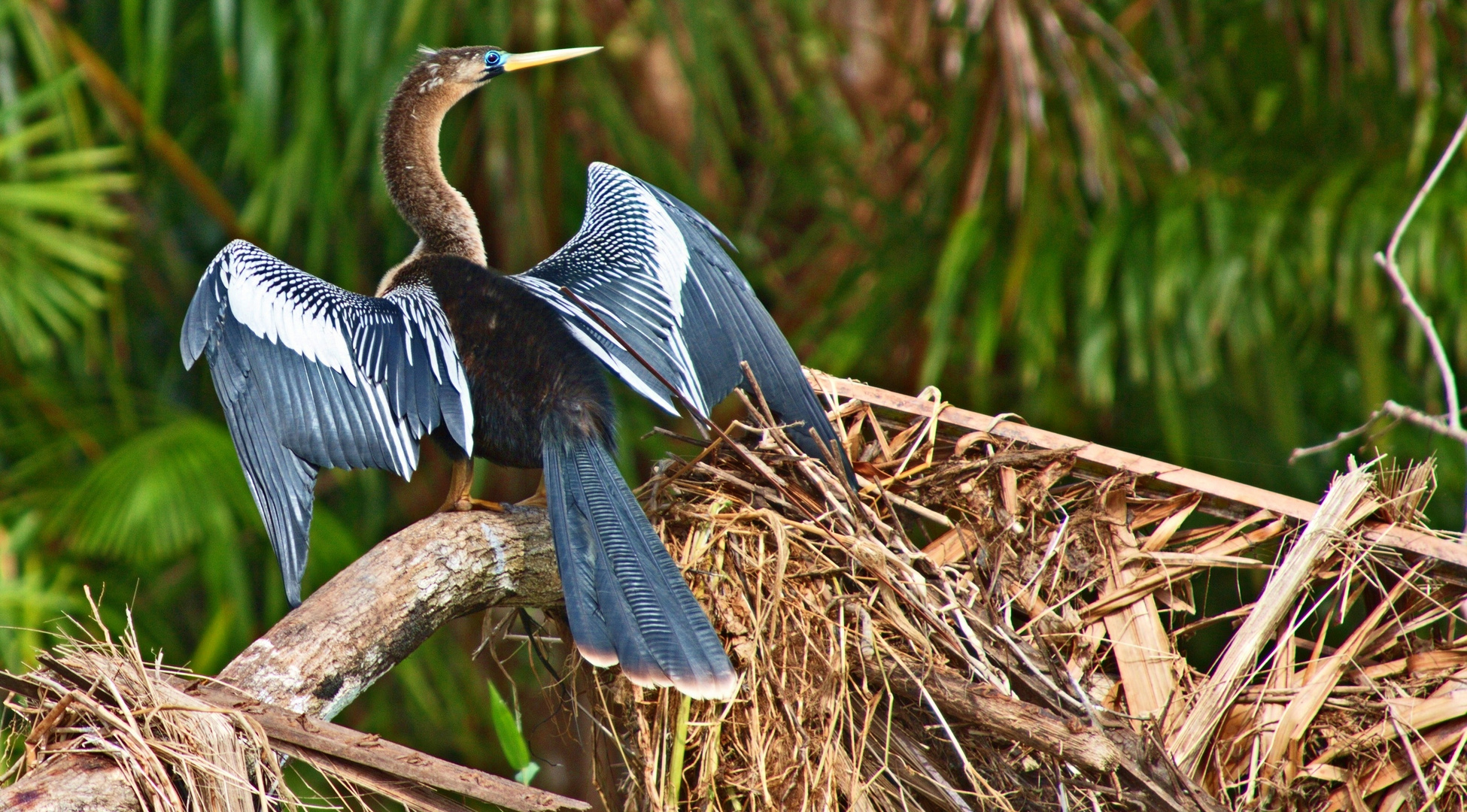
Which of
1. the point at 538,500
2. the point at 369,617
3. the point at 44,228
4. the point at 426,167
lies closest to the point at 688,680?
the point at 369,617

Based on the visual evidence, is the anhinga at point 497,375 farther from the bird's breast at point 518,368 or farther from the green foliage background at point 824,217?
the green foliage background at point 824,217

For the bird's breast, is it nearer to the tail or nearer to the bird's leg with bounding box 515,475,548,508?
the bird's leg with bounding box 515,475,548,508

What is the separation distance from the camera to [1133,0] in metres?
3.89

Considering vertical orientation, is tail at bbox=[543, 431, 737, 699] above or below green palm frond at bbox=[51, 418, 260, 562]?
above

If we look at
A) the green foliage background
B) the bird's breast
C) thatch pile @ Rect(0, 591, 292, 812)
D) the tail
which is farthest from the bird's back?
the green foliage background

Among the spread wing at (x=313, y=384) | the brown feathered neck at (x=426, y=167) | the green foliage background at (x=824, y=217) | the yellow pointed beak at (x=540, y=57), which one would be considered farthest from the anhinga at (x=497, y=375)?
the green foliage background at (x=824, y=217)

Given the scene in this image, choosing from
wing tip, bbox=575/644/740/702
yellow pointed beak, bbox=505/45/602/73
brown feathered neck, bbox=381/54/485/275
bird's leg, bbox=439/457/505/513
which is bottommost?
wing tip, bbox=575/644/740/702

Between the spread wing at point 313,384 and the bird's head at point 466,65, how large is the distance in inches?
30.9

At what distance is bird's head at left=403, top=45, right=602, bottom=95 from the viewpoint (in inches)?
99.5

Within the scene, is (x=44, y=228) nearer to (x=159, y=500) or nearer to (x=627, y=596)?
(x=159, y=500)

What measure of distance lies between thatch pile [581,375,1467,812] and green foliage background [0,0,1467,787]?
1.62m

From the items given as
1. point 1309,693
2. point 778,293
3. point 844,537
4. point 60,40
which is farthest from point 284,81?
point 1309,693

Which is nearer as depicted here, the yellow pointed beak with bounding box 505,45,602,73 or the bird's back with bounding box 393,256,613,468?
the bird's back with bounding box 393,256,613,468

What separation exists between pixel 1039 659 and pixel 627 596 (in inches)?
18.7
